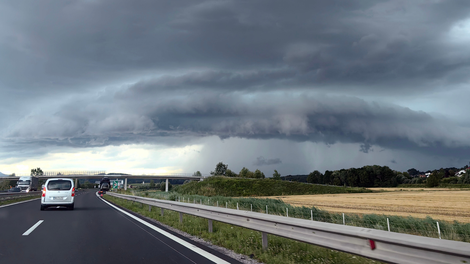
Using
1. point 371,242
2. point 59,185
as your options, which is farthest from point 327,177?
point 371,242

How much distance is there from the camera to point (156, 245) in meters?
8.12

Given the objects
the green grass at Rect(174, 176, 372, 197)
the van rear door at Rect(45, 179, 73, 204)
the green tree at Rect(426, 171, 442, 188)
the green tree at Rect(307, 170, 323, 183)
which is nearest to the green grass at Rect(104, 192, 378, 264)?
the van rear door at Rect(45, 179, 73, 204)

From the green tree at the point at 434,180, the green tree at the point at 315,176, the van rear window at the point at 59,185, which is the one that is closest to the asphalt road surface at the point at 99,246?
the van rear window at the point at 59,185

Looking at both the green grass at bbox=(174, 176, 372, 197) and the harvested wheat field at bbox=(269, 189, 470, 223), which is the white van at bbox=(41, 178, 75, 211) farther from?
the green grass at bbox=(174, 176, 372, 197)

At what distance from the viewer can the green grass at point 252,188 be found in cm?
8550

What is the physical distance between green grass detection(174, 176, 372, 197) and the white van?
65.3m

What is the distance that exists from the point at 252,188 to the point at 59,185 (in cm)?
Result: 7030

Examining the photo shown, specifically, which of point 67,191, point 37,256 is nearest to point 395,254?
point 37,256

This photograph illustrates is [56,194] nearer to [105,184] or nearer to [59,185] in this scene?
[59,185]

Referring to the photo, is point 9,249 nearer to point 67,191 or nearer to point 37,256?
point 37,256

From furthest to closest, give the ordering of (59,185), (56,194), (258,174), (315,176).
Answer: (258,174)
(315,176)
(59,185)
(56,194)

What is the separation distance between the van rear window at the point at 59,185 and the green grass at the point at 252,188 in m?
65.0

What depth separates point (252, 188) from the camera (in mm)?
87688

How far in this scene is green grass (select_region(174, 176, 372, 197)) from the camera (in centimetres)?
8550
